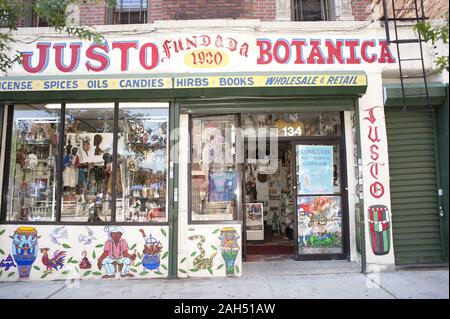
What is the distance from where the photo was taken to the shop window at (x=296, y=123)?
7.53m

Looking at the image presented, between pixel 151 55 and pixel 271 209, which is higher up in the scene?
pixel 151 55

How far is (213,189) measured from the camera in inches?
279

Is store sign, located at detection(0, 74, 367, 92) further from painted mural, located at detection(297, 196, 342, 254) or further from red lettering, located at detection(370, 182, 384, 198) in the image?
painted mural, located at detection(297, 196, 342, 254)

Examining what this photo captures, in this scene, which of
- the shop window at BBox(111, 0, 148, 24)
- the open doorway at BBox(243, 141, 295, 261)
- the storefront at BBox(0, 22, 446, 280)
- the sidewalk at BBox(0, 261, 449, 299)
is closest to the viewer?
the sidewalk at BBox(0, 261, 449, 299)

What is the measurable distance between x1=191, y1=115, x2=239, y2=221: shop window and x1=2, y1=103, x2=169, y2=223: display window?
598mm

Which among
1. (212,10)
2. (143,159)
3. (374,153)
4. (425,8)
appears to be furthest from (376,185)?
(212,10)

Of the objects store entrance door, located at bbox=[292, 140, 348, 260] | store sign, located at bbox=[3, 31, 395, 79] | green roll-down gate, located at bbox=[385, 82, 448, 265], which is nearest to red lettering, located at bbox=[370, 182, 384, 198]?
green roll-down gate, located at bbox=[385, 82, 448, 265]

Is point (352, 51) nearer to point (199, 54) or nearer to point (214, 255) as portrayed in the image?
point (199, 54)

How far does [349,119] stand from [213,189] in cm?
308

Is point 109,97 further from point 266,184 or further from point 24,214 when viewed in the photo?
point 266,184

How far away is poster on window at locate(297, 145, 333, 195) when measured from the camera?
24.6 ft

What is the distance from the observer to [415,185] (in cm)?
699

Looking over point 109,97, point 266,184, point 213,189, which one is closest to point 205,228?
point 213,189

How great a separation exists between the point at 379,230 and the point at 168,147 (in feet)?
13.6
